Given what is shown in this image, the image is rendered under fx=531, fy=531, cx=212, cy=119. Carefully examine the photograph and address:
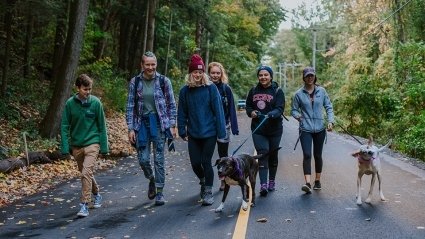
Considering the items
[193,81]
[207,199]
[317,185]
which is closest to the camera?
[193,81]

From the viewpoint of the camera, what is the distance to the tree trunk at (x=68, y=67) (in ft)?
50.5

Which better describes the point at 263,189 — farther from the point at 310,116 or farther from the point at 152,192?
the point at 152,192

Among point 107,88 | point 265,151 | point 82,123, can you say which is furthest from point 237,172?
point 107,88

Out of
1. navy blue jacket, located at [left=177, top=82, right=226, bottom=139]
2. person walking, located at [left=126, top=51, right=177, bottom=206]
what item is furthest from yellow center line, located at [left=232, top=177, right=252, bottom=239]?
person walking, located at [left=126, top=51, right=177, bottom=206]

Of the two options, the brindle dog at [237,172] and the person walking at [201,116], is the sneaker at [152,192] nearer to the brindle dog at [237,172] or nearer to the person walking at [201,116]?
the person walking at [201,116]

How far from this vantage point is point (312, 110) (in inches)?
356

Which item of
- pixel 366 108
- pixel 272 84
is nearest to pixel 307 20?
pixel 366 108

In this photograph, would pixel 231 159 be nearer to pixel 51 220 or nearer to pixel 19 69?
pixel 51 220

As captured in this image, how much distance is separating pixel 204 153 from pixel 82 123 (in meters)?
1.87

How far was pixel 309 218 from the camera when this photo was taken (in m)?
7.15

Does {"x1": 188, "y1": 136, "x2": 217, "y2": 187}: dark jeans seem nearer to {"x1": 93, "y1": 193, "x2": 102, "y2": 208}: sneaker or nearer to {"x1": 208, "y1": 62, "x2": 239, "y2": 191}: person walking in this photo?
{"x1": 208, "y1": 62, "x2": 239, "y2": 191}: person walking

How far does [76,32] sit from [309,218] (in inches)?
413

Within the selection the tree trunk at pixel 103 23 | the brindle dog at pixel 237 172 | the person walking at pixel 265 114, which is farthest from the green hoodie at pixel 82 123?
the tree trunk at pixel 103 23

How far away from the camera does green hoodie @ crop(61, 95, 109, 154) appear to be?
779cm
